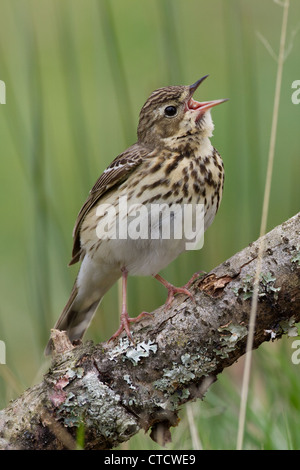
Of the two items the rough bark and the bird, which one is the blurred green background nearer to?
the rough bark

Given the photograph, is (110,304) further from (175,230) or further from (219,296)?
(219,296)

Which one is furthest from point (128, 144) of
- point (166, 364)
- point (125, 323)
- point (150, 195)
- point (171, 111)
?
point (166, 364)

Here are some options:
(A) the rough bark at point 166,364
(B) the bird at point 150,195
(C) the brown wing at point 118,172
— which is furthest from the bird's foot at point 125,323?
(C) the brown wing at point 118,172

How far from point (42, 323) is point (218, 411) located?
1.23m

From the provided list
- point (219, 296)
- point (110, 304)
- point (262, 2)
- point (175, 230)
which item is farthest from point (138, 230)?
point (262, 2)

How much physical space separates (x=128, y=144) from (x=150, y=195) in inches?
43.5

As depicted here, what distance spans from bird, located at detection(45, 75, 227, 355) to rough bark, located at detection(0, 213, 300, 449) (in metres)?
0.37

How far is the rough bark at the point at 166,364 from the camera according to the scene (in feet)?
11.0

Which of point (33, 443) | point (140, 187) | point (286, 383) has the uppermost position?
point (140, 187)

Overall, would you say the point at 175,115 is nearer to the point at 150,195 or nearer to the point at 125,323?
the point at 150,195

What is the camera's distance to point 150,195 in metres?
4.05

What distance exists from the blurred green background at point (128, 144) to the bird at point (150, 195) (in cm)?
40

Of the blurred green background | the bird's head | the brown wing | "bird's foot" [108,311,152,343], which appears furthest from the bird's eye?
"bird's foot" [108,311,152,343]

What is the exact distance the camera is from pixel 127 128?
520 centimetres
